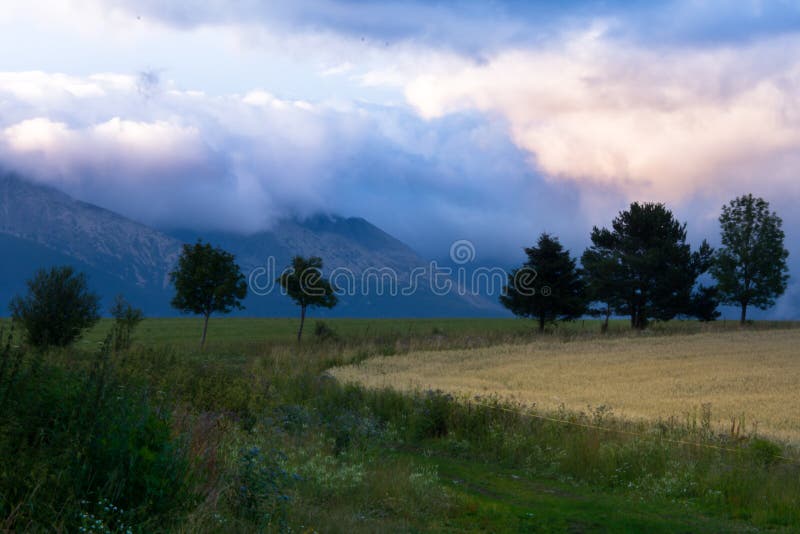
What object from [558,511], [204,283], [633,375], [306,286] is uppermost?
[306,286]

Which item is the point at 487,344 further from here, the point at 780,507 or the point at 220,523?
the point at 220,523

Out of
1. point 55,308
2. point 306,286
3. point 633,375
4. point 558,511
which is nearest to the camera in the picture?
point 558,511

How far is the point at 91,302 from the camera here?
33531 millimetres

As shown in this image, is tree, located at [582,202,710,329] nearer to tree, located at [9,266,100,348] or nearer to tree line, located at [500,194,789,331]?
tree line, located at [500,194,789,331]

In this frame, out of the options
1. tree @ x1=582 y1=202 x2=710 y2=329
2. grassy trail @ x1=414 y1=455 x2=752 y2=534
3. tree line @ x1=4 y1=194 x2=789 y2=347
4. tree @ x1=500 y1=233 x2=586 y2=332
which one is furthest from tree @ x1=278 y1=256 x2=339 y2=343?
grassy trail @ x1=414 y1=455 x2=752 y2=534

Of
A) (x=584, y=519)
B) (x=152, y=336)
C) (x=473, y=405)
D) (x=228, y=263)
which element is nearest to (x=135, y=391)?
(x=584, y=519)

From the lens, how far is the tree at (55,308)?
1268 inches

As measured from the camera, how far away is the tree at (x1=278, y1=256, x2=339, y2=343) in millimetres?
63625

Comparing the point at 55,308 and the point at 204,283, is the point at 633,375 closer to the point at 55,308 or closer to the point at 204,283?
the point at 55,308

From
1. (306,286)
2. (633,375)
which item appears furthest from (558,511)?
(306,286)

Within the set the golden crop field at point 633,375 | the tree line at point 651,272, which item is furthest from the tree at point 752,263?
the golden crop field at point 633,375

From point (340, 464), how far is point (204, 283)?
4873 cm

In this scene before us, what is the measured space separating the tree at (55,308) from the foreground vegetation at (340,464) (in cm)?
1487

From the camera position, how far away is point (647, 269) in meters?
65.9
